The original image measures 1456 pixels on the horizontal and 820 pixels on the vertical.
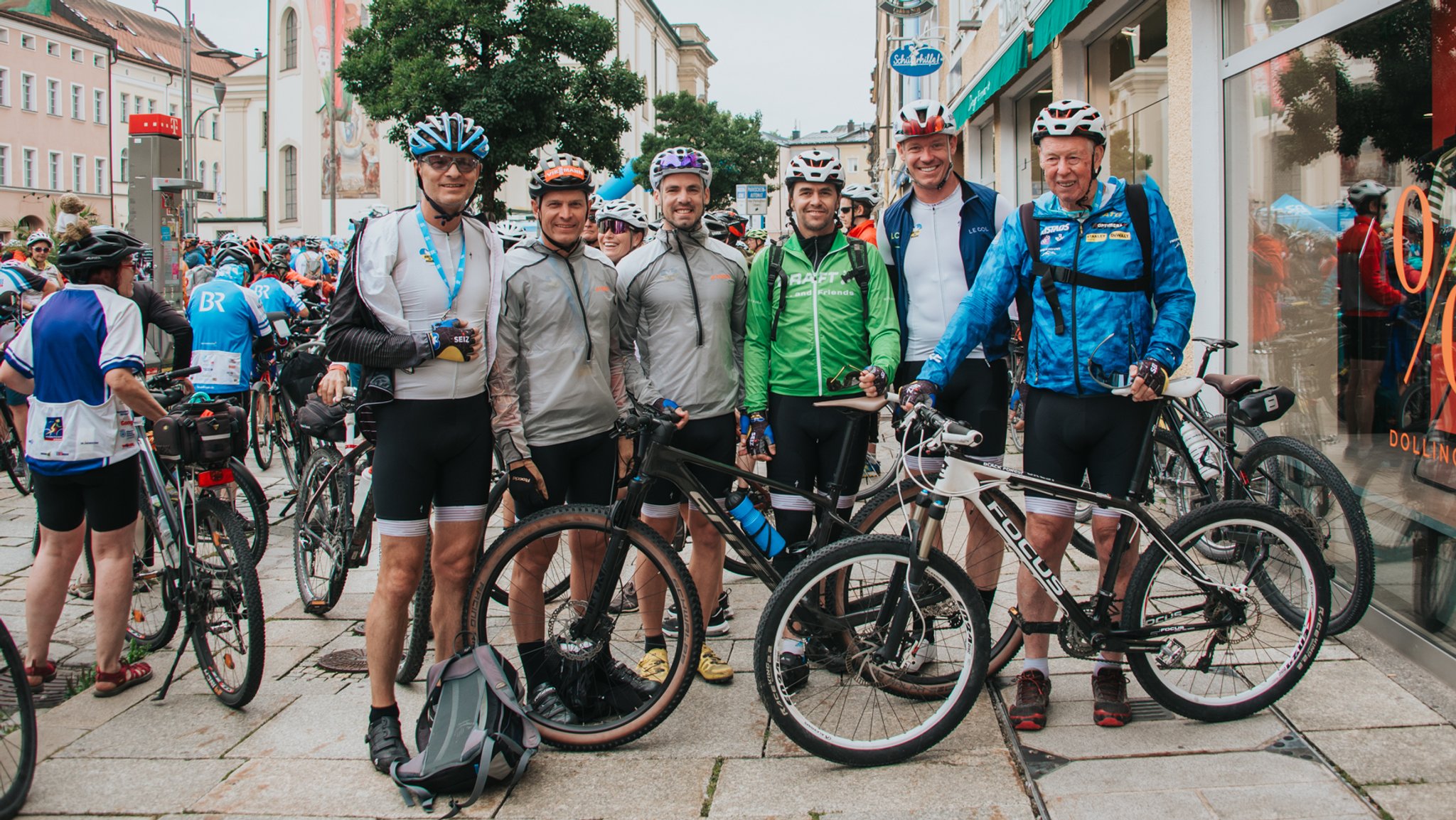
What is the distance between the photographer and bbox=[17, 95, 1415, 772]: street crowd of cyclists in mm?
3762

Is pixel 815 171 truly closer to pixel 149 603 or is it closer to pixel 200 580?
pixel 200 580

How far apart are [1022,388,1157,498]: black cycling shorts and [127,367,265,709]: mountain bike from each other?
9.76 ft

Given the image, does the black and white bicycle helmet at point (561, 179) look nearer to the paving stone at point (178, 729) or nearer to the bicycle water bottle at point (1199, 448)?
the paving stone at point (178, 729)

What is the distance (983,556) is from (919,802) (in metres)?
1.21

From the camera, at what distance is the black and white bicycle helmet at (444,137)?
12.3ft

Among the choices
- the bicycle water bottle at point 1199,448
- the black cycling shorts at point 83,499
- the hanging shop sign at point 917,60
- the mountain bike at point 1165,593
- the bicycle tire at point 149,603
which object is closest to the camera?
the mountain bike at point 1165,593

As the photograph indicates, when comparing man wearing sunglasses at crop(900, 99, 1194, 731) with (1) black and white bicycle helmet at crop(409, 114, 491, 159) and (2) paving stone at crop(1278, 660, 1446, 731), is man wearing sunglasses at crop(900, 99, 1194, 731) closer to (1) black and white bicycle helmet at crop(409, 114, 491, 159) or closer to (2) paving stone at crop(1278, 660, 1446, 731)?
(2) paving stone at crop(1278, 660, 1446, 731)

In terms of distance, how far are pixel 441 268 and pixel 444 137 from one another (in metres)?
0.45

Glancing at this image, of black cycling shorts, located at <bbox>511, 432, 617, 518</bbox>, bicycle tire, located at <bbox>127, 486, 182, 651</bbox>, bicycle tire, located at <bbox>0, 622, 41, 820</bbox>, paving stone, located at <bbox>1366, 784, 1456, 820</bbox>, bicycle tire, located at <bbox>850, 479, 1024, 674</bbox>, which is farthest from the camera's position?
bicycle tire, located at <bbox>127, 486, 182, 651</bbox>

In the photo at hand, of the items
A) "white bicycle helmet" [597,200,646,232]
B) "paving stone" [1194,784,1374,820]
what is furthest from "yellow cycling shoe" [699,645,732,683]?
A: "white bicycle helmet" [597,200,646,232]

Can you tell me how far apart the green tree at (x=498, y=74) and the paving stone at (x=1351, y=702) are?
979 inches

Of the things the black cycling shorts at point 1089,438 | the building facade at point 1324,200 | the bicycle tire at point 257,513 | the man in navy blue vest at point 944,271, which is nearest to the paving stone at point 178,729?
the bicycle tire at point 257,513

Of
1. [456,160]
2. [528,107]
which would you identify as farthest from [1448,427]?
[528,107]

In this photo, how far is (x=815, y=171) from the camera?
432 cm
